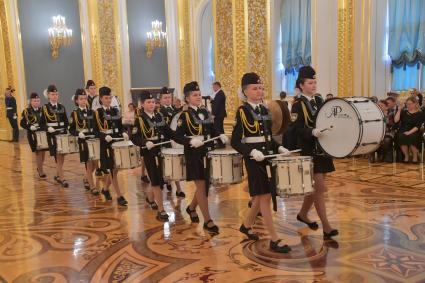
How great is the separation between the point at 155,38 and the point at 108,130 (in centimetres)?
1085

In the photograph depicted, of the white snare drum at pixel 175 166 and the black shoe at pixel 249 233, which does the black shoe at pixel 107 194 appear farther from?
the black shoe at pixel 249 233

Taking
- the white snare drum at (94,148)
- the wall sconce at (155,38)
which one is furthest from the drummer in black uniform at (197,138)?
the wall sconce at (155,38)

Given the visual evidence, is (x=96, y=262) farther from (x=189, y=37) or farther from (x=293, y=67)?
(x=189, y=37)

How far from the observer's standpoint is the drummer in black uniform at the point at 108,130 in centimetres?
670

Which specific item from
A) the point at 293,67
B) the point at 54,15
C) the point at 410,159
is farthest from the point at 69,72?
the point at 410,159

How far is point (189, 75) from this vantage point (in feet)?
56.6

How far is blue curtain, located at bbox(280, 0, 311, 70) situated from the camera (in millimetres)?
14500

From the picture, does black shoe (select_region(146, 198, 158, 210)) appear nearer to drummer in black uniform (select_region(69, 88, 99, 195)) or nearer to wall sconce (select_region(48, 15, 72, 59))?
drummer in black uniform (select_region(69, 88, 99, 195))

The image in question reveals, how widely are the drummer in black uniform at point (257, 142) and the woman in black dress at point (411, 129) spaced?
5.46 m

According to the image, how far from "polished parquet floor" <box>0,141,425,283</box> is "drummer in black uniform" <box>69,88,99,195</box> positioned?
329 millimetres

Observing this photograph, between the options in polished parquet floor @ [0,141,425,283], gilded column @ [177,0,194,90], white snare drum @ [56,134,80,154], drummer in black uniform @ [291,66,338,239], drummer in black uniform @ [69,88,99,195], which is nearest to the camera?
polished parquet floor @ [0,141,425,283]

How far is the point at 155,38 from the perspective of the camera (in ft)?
55.8

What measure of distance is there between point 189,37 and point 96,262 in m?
13.5

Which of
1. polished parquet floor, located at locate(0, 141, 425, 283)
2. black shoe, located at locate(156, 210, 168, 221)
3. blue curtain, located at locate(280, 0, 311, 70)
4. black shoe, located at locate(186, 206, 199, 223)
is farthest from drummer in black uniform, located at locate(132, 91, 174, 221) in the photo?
blue curtain, located at locate(280, 0, 311, 70)
